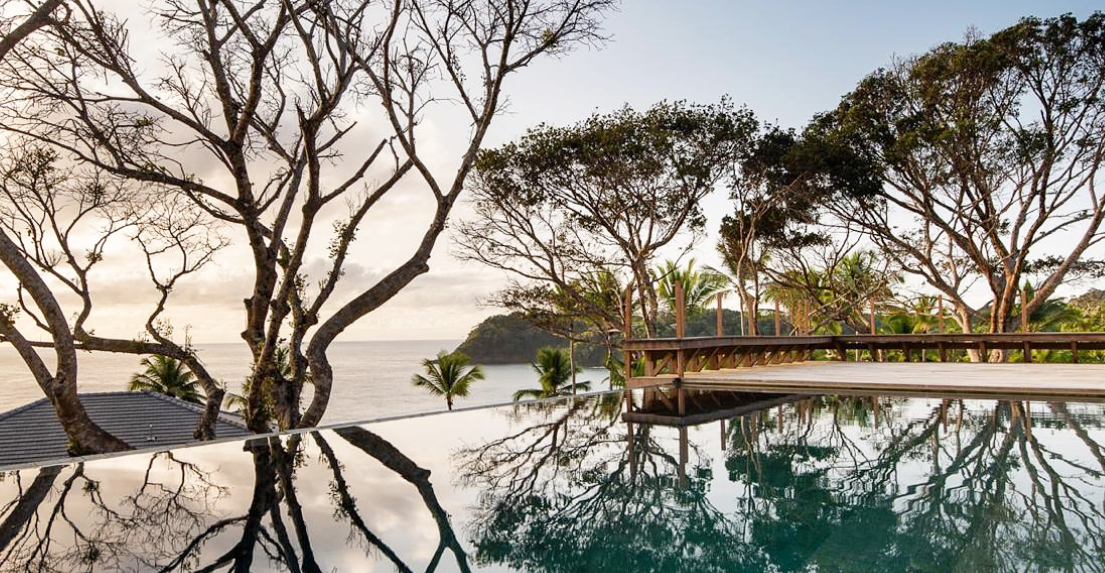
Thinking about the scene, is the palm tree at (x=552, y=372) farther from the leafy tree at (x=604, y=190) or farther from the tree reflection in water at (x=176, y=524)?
the tree reflection in water at (x=176, y=524)

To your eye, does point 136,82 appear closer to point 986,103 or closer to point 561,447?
point 561,447

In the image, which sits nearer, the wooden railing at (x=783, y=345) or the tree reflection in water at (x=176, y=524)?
the tree reflection in water at (x=176, y=524)

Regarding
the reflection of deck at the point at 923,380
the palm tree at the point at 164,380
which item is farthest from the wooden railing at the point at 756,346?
the palm tree at the point at 164,380

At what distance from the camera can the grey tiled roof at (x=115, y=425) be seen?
11.6 meters

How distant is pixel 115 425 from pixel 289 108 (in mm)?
7592

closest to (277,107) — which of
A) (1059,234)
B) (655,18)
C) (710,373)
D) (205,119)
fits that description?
(205,119)

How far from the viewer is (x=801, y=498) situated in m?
2.48

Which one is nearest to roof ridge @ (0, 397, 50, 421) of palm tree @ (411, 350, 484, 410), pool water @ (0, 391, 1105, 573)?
palm tree @ (411, 350, 484, 410)

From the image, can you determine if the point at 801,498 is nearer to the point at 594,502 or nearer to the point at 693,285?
the point at 594,502

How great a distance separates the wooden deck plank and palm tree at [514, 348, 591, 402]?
542 inches

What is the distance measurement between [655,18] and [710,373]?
6981 mm

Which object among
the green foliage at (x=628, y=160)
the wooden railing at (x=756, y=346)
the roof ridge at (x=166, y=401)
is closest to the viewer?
the wooden railing at (x=756, y=346)

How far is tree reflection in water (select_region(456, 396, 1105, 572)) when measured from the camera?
1891mm

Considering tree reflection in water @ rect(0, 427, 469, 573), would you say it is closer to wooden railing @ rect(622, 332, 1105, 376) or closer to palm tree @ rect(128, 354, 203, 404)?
wooden railing @ rect(622, 332, 1105, 376)
